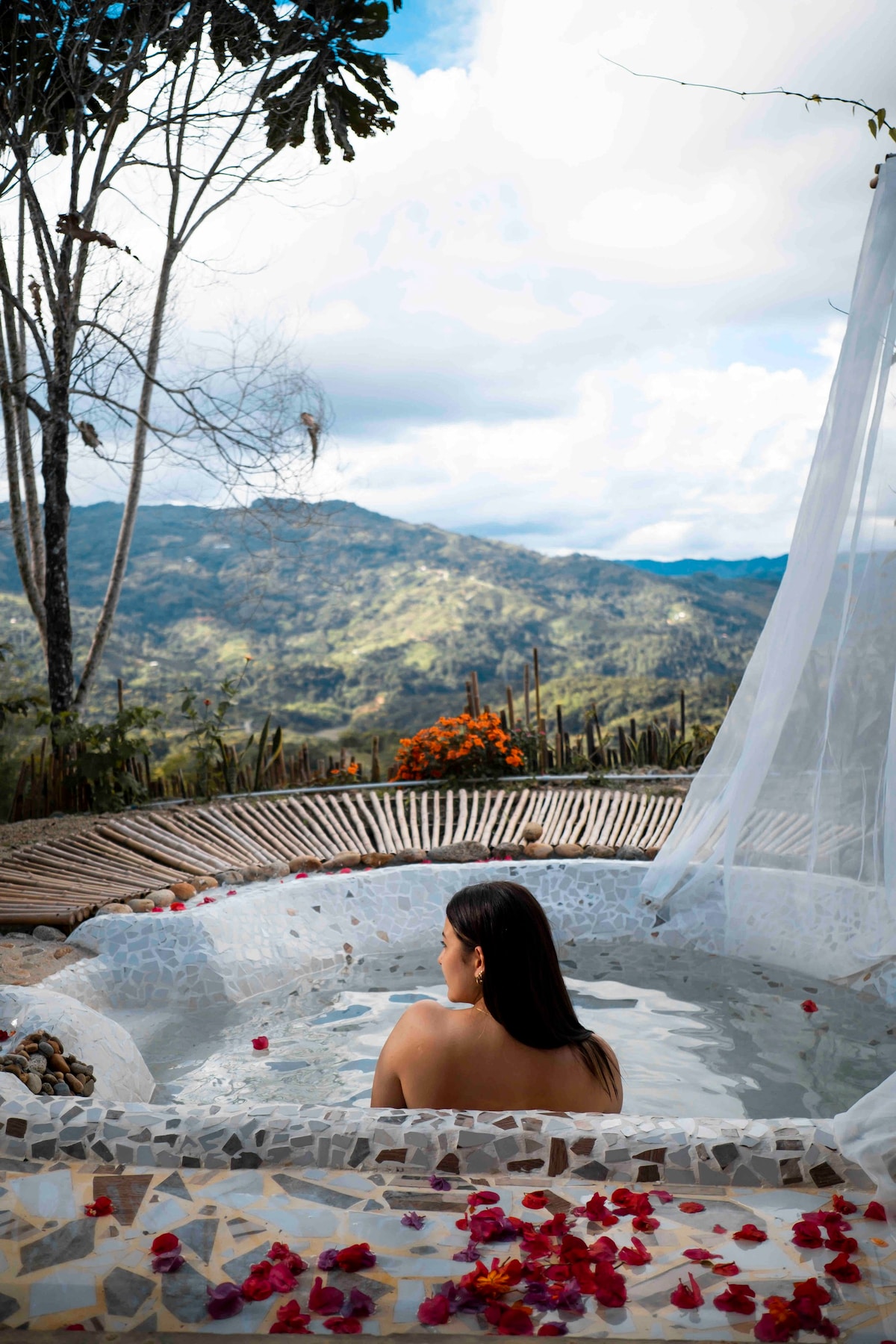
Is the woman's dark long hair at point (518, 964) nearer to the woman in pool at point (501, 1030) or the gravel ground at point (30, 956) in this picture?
the woman in pool at point (501, 1030)

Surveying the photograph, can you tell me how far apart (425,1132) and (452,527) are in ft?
89.2

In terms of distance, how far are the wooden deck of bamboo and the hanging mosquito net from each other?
55.6 inches

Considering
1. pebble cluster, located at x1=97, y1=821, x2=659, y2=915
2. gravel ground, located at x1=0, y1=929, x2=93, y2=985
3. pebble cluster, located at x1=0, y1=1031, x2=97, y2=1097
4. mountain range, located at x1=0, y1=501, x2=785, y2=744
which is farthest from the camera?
mountain range, located at x1=0, y1=501, x2=785, y2=744

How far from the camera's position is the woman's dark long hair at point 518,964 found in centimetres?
194

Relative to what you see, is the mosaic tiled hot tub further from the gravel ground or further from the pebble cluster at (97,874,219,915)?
the pebble cluster at (97,874,219,915)

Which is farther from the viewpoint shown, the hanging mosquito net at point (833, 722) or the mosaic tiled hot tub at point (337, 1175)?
the hanging mosquito net at point (833, 722)

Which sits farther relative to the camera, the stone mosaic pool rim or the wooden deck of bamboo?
the wooden deck of bamboo

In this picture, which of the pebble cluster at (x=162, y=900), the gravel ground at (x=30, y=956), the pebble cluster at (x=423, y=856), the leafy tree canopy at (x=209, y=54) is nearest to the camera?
the gravel ground at (x=30, y=956)

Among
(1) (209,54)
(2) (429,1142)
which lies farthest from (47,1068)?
(1) (209,54)

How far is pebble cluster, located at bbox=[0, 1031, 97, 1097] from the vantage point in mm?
2188

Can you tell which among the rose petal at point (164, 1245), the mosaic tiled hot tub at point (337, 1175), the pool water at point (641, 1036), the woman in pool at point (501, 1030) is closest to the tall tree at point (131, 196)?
the pool water at point (641, 1036)

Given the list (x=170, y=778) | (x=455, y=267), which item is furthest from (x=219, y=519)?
(x=455, y=267)

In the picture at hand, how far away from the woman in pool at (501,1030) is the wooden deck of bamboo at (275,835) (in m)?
2.40

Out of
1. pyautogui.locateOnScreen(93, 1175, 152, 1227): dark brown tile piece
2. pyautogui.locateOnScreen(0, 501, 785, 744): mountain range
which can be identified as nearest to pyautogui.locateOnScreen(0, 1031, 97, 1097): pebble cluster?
pyautogui.locateOnScreen(93, 1175, 152, 1227): dark brown tile piece
